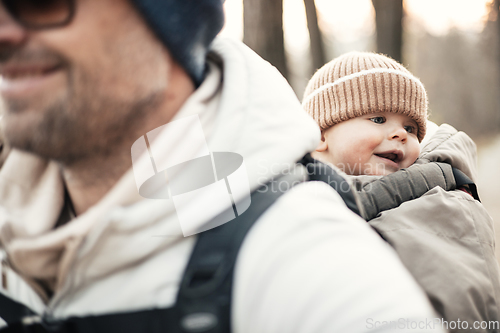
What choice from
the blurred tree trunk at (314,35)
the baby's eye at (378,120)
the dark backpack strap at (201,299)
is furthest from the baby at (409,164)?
the blurred tree trunk at (314,35)

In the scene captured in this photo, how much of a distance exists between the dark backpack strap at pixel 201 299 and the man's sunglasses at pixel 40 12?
2.15ft

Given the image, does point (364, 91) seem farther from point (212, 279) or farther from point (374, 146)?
point (212, 279)

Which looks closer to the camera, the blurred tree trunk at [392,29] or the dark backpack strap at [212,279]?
the dark backpack strap at [212,279]

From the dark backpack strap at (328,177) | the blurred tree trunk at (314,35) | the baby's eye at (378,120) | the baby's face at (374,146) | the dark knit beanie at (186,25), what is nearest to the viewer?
the dark knit beanie at (186,25)

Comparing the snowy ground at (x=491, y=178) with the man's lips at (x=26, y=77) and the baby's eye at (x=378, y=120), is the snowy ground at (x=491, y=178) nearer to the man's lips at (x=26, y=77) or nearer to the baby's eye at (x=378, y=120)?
the baby's eye at (x=378, y=120)

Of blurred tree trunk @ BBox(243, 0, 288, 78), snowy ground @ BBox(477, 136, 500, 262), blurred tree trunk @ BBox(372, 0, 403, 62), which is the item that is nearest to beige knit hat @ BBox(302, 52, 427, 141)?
blurred tree trunk @ BBox(243, 0, 288, 78)

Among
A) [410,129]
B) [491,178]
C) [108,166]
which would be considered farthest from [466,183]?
[491,178]

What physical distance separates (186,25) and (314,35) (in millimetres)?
6621

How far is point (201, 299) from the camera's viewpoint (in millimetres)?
855

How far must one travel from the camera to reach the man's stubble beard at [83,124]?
3.18ft

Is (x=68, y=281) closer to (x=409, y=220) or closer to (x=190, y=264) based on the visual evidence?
(x=190, y=264)

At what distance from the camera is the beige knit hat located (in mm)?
2203

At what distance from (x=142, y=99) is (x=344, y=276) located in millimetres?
728

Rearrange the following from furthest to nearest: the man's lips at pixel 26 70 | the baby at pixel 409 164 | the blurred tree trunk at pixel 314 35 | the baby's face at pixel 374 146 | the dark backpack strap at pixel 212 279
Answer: the blurred tree trunk at pixel 314 35
the baby's face at pixel 374 146
the baby at pixel 409 164
the man's lips at pixel 26 70
the dark backpack strap at pixel 212 279
